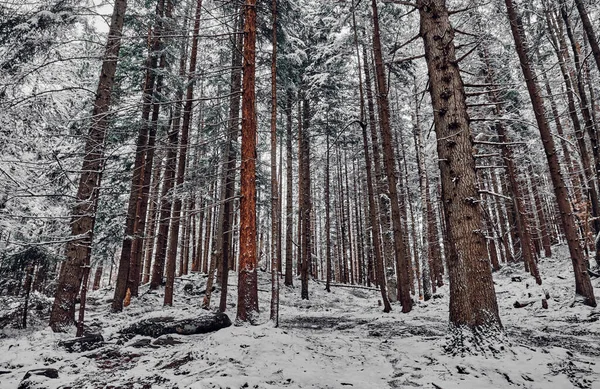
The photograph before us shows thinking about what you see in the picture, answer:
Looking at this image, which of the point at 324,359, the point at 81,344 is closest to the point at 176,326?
the point at 81,344

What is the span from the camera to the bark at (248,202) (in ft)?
23.4

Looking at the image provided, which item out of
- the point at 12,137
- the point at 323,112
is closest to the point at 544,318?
the point at 323,112

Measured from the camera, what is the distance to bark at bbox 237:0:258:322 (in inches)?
281

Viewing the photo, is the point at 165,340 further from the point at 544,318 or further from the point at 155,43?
the point at 155,43

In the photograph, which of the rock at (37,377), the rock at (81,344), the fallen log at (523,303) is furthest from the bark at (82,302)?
the fallen log at (523,303)

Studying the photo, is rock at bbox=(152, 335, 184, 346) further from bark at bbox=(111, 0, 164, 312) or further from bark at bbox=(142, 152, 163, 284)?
bark at bbox=(111, 0, 164, 312)

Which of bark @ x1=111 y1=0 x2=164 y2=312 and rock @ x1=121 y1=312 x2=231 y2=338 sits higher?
bark @ x1=111 y1=0 x2=164 y2=312

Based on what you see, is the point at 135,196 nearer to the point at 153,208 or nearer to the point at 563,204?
the point at 153,208

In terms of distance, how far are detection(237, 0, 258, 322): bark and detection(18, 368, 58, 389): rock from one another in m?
3.36

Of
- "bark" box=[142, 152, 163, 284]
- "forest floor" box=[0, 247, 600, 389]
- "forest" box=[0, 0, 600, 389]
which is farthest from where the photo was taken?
"bark" box=[142, 152, 163, 284]

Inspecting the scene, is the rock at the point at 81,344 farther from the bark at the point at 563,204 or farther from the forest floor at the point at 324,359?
the bark at the point at 563,204

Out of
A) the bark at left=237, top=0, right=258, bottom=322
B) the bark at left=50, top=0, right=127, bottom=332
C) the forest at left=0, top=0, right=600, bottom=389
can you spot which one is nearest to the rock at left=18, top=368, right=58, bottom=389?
the forest at left=0, top=0, right=600, bottom=389

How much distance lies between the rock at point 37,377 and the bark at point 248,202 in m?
3.36

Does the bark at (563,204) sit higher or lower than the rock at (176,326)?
higher
